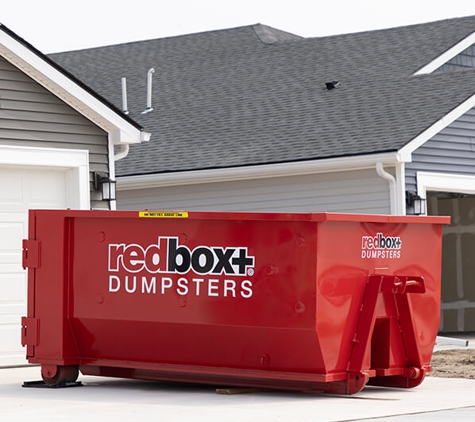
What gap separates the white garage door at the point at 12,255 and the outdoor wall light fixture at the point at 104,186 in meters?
0.96

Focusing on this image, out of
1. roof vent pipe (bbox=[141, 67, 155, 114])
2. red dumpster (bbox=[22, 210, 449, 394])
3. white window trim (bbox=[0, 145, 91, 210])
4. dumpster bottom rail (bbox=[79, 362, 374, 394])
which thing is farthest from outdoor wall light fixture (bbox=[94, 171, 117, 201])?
roof vent pipe (bbox=[141, 67, 155, 114])

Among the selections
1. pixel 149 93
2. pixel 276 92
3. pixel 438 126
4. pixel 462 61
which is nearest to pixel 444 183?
pixel 438 126

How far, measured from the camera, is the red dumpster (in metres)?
10.3

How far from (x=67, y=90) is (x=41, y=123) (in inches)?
20.2

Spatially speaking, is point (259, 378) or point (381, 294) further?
point (381, 294)

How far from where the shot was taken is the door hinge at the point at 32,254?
11.5 metres

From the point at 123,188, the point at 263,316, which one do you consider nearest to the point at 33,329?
the point at 263,316

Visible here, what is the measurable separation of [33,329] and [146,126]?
9738 mm

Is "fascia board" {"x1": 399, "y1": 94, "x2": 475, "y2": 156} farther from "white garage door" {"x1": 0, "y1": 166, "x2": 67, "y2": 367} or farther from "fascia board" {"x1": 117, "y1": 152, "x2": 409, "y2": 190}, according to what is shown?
"white garage door" {"x1": 0, "y1": 166, "x2": 67, "y2": 367}

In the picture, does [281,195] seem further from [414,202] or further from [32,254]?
[32,254]

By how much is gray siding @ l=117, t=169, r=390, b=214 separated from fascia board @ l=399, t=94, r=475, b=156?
72 cm

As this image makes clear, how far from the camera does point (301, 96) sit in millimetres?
20031

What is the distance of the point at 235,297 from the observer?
1051cm

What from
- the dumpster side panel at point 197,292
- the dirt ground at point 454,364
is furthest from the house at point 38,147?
the dirt ground at point 454,364
